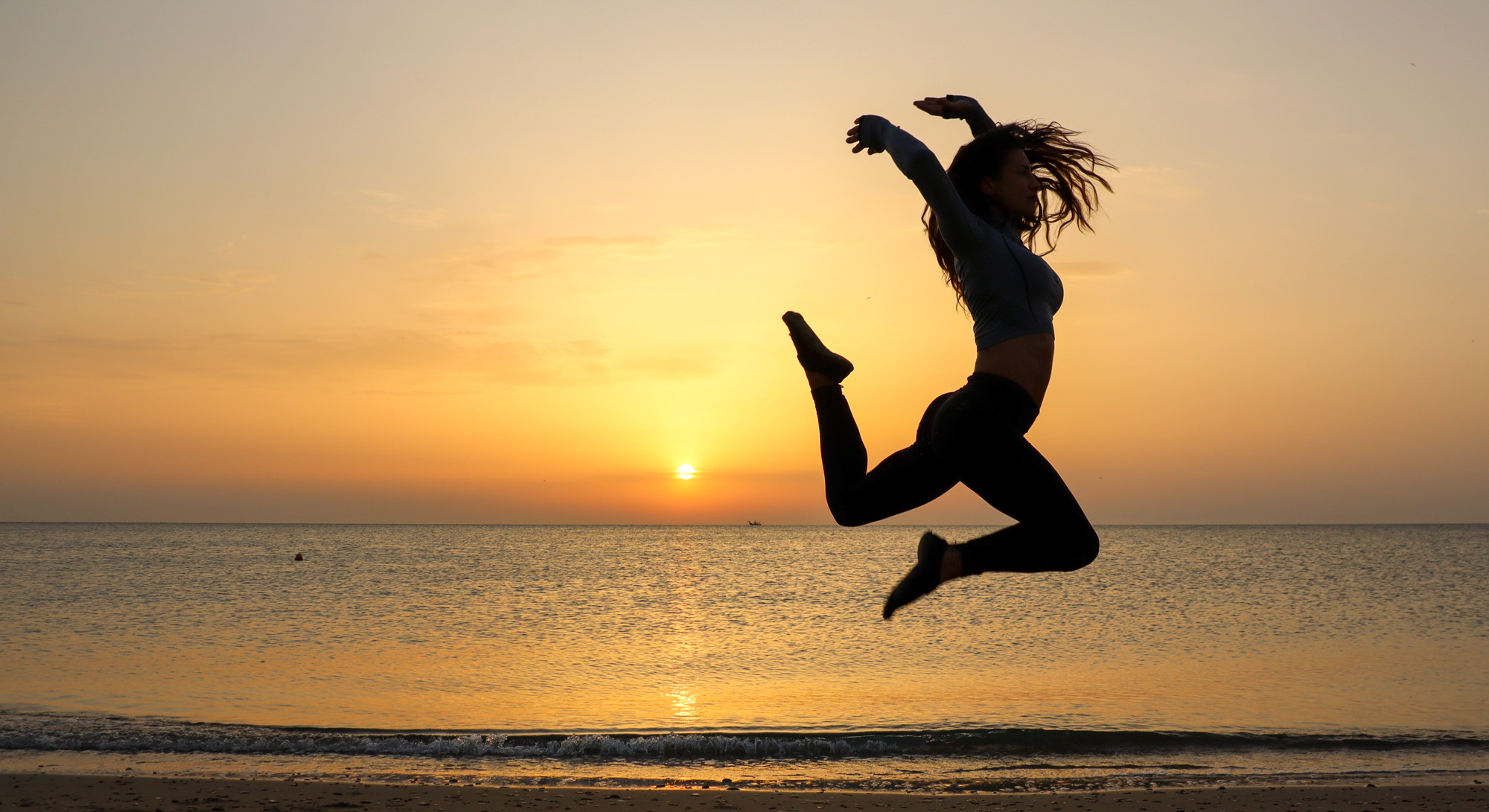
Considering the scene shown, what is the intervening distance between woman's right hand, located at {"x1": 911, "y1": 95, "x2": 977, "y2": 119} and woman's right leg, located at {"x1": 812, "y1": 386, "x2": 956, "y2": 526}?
41.8 inches

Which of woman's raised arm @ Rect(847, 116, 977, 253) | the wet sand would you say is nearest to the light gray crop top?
woman's raised arm @ Rect(847, 116, 977, 253)

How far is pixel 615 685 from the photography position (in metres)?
22.4

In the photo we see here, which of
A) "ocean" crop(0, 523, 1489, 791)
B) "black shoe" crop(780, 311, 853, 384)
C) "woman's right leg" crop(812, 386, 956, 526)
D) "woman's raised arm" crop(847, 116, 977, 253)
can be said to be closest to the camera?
"woman's raised arm" crop(847, 116, 977, 253)

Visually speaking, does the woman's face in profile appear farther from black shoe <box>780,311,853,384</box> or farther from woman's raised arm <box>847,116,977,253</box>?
black shoe <box>780,311,853,384</box>

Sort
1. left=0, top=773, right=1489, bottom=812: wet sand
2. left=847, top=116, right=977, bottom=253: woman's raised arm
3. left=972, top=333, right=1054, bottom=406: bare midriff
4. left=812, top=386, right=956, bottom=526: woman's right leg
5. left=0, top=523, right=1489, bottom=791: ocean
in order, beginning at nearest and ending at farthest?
1. left=847, top=116, right=977, bottom=253: woman's raised arm
2. left=972, top=333, right=1054, bottom=406: bare midriff
3. left=812, top=386, right=956, bottom=526: woman's right leg
4. left=0, top=773, right=1489, bottom=812: wet sand
5. left=0, top=523, right=1489, bottom=791: ocean

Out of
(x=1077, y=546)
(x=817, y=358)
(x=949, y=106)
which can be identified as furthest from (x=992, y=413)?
(x=949, y=106)

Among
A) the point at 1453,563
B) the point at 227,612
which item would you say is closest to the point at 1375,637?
the point at 227,612

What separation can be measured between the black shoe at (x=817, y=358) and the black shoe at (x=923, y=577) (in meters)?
0.74

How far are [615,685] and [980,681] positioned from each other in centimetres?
818

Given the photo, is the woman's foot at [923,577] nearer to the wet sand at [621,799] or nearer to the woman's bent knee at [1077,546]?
the woman's bent knee at [1077,546]

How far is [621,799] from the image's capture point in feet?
41.0

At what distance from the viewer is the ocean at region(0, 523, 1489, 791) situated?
15.2m

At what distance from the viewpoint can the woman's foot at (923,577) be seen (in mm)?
3010

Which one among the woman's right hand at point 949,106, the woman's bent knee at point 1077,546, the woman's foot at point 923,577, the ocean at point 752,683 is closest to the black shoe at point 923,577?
the woman's foot at point 923,577
